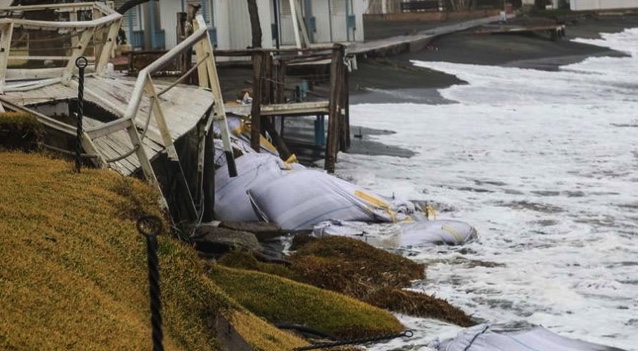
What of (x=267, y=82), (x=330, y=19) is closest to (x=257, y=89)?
(x=267, y=82)

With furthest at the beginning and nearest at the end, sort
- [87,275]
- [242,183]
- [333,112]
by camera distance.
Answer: [333,112], [242,183], [87,275]

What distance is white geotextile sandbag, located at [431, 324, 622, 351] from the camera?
8.34m

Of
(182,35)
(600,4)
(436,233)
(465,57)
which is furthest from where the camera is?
(600,4)

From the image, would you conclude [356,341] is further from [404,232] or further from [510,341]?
[404,232]

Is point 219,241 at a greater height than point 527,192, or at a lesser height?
greater

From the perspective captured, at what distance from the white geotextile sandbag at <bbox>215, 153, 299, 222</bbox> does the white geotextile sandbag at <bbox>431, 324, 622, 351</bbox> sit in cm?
572

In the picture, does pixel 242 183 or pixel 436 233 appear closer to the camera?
pixel 436 233

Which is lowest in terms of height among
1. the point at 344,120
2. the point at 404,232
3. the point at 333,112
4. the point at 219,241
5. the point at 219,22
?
the point at 404,232

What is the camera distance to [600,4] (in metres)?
69.9

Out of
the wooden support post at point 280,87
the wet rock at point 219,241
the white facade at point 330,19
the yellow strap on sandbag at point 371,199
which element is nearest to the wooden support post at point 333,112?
the wooden support post at point 280,87

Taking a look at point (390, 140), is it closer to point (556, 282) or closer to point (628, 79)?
point (556, 282)

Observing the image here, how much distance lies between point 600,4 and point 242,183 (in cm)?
5923

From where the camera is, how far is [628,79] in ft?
134

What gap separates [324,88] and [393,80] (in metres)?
6.86
